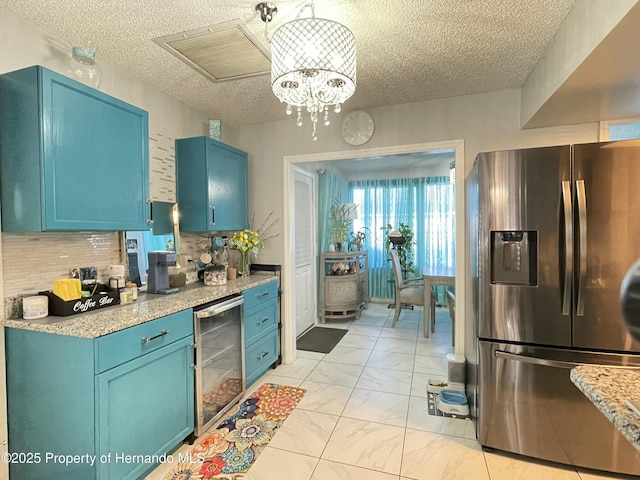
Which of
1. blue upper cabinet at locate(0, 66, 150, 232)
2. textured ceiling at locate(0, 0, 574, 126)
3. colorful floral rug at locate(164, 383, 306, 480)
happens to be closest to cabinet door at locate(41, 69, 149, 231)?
blue upper cabinet at locate(0, 66, 150, 232)

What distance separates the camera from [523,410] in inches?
72.2

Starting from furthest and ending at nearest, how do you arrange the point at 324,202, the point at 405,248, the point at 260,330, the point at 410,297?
the point at 405,248 < the point at 324,202 < the point at 410,297 < the point at 260,330

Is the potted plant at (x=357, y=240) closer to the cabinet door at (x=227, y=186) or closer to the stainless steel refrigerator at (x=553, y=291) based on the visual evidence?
the cabinet door at (x=227, y=186)

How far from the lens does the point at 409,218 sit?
5531 millimetres

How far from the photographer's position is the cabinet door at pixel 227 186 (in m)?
2.70

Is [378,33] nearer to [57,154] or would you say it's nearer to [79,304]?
[57,154]

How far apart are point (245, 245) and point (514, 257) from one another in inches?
82.8

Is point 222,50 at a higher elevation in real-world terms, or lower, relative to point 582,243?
higher

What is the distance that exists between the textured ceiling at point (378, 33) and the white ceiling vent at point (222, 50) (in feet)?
0.16

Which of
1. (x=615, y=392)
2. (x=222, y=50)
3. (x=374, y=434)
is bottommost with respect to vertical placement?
(x=374, y=434)

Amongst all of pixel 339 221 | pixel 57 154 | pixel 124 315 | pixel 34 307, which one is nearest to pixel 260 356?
pixel 124 315

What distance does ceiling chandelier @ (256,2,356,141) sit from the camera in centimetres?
132

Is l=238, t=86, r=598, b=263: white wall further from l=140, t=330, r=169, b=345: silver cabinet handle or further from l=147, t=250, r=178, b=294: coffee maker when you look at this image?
l=140, t=330, r=169, b=345: silver cabinet handle

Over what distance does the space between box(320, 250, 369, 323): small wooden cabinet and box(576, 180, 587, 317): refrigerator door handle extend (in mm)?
3023
